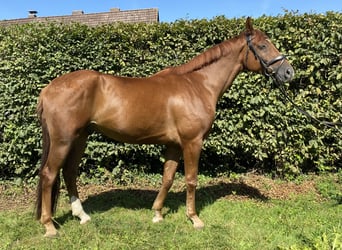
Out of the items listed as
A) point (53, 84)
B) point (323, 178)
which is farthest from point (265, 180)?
point (53, 84)

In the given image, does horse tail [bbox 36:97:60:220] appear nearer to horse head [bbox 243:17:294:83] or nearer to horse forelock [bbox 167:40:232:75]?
horse forelock [bbox 167:40:232:75]

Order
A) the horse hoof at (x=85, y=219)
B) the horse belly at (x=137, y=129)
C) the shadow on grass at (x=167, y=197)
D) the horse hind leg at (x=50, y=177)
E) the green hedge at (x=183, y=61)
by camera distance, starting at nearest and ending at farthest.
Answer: the horse hind leg at (x=50, y=177) → the horse belly at (x=137, y=129) → the horse hoof at (x=85, y=219) → the shadow on grass at (x=167, y=197) → the green hedge at (x=183, y=61)

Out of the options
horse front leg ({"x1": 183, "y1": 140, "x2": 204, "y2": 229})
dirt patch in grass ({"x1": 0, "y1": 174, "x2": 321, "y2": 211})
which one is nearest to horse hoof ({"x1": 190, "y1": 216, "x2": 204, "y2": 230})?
horse front leg ({"x1": 183, "y1": 140, "x2": 204, "y2": 229})

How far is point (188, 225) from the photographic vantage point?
404 centimetres

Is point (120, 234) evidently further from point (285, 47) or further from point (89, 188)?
point (285, 47)

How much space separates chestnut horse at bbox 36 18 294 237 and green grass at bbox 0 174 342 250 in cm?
21

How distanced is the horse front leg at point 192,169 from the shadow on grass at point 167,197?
1.49 ft

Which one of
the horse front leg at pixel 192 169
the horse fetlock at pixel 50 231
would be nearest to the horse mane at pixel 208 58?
the horse front leg at pixel 192 169

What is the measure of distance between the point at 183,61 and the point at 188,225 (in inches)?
109

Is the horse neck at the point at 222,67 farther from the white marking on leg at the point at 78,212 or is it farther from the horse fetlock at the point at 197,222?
the white marking on leg at the point at 78,212

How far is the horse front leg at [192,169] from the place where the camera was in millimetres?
3875

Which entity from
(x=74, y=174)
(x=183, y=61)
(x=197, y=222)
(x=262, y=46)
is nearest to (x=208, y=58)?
(x=262, y=46)

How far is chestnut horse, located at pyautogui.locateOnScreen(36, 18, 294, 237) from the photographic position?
3.60 metres

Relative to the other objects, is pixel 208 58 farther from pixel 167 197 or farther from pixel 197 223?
pixel 167 197
